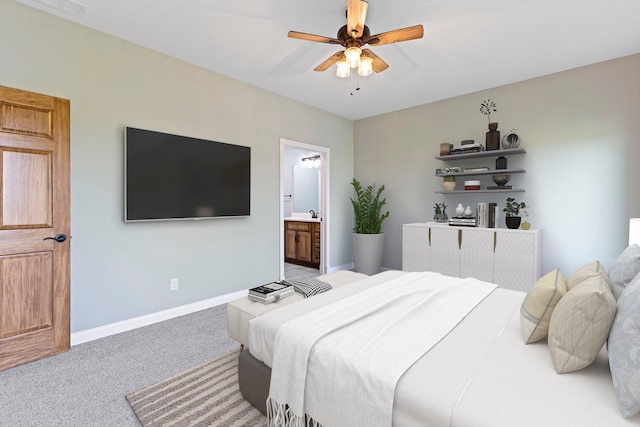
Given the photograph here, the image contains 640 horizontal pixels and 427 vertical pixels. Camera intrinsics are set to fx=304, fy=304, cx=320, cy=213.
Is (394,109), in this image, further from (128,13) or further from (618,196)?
(128,13)

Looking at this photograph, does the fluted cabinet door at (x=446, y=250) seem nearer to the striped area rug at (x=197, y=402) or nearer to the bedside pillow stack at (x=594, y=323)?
the bedside pillow stack at (x=594, y=323)

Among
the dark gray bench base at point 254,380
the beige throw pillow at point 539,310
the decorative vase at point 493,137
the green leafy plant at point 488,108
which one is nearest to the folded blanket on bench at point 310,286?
the dark gray bench base at point 254,380

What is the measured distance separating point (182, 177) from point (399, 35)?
7.84 ft

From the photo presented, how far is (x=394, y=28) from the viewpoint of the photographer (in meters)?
2.57

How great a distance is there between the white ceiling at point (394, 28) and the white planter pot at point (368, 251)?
7.30 feet

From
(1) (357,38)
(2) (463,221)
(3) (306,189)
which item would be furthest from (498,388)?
(3) (306,189)

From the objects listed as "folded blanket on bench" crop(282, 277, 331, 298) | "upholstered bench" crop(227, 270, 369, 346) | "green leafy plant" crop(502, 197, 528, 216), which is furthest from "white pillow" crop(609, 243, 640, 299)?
"green leafy plant" crop(502, 197, 528, 216)

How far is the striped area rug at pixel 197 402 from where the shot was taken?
5.40 ft

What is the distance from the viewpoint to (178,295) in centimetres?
321

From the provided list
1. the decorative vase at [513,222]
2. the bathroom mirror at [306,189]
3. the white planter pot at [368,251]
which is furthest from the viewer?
the bathroom mirror at [306,189]

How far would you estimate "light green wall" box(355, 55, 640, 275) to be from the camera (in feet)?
10.4

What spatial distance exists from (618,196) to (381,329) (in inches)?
134

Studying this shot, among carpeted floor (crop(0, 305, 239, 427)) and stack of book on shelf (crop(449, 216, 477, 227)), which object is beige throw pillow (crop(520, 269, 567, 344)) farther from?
stack of book on shelf (crop(449, 216, 477, 227))

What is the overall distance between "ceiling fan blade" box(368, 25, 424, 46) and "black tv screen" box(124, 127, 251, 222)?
206 cm
